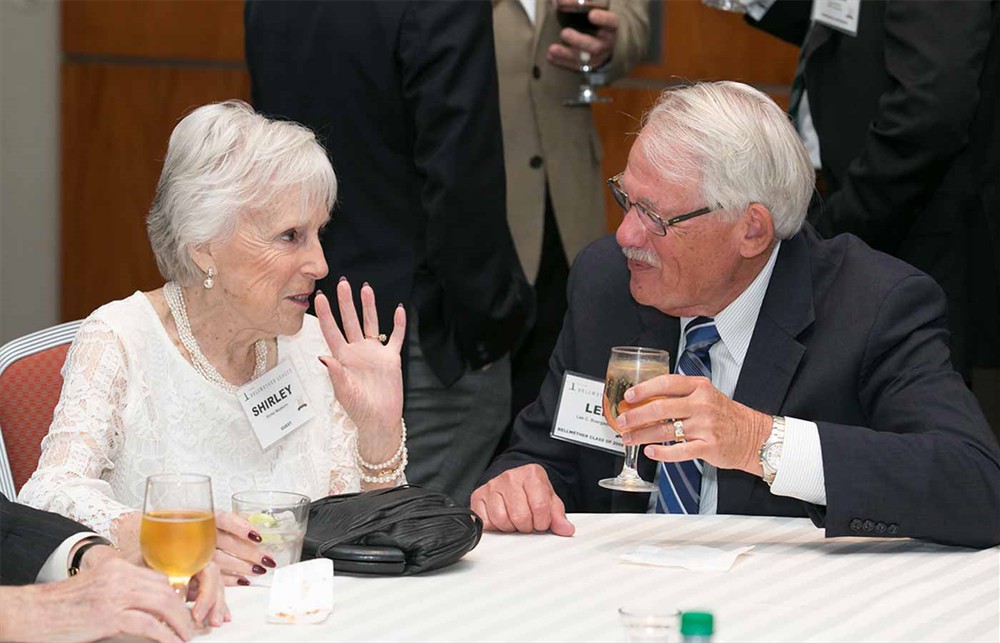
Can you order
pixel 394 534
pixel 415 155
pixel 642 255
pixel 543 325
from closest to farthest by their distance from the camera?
pixel 394 534 < pixel 642 255 < pixel 415 155 < pixel 543 325

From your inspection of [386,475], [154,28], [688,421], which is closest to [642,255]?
[688,421]

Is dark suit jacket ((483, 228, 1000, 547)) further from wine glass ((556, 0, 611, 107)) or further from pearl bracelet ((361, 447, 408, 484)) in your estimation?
wine glass ((556, 0, 611, 107))

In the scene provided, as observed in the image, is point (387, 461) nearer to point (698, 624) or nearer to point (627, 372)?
point (627, 372)

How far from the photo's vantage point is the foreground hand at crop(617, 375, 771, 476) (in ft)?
7.23

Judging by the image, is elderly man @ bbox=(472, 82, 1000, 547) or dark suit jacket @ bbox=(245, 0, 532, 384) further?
dark suit jacket @ bbox=(245, 0, 532, 384)

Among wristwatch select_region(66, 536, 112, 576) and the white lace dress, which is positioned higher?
wristwatch select_region(66, 536, 112, 576)

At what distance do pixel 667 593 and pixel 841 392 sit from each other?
708mm

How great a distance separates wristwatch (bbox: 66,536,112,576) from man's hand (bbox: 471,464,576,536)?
2.23ft

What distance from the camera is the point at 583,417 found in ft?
8.69

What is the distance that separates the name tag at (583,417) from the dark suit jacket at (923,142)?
4.46 ft

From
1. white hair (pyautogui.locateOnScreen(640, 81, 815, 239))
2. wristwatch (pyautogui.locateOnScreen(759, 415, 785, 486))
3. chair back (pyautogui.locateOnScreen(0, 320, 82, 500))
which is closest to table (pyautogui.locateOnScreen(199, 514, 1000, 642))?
wristwatch (pyautogui.locateOnScreen(759, 415, 785, 486))

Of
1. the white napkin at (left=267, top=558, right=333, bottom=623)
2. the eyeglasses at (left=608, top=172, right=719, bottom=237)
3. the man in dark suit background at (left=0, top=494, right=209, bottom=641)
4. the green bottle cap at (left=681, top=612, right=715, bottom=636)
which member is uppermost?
the eyeglasses at (left=608, top=172, right=719, bottom=237)

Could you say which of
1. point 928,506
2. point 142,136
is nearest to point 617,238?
point 928,506

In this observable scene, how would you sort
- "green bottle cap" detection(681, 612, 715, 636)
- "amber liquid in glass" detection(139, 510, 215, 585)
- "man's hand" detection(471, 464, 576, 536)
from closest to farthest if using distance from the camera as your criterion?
"green bottle cap" detection(681, 612, 715, 636)
"amber liquid in glass" detection(139, 510, 215, 585)
"man's hand" detection(471, 464, 576, 536)
